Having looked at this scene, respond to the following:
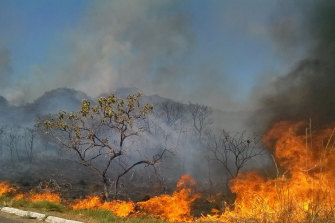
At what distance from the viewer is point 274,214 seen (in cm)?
754

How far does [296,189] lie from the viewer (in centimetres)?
1936

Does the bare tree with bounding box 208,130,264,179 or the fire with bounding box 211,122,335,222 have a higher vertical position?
the bare tree with bounding box 208,130,264,179

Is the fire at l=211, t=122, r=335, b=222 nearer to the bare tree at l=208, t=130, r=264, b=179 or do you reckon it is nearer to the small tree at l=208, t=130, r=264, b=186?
the bare tree at l=208, t=130, r=264, b=179

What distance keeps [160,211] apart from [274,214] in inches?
847

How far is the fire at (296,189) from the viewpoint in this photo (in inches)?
274

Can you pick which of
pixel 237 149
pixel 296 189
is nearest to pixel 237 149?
pixel 237 149

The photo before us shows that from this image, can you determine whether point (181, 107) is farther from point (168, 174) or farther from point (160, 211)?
point (160, 211)

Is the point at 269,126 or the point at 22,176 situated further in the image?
the point at 22,176

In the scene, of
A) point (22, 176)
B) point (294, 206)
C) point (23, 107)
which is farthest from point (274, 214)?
point (23, 107)

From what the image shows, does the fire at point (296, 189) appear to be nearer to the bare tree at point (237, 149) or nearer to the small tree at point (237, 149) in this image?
the bare tree at point (237, 149)

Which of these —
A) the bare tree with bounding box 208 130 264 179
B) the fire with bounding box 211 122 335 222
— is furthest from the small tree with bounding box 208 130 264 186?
the fire with bounding box 211 122 335 222

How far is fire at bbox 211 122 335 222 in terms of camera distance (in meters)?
6.95

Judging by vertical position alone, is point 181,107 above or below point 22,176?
above

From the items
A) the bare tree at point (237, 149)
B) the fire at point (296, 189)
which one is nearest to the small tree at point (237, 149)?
the bare tree at point (237, 149)
